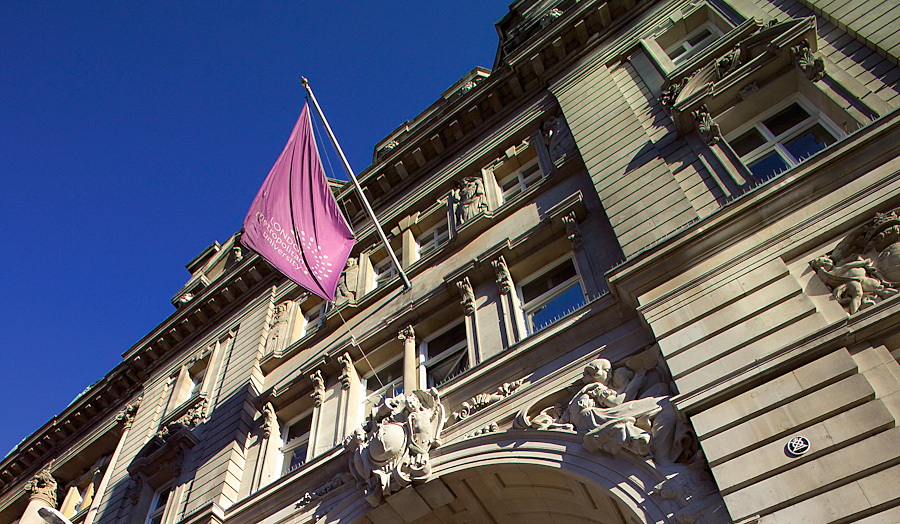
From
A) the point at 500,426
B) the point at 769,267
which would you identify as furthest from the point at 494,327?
the point at 769,267

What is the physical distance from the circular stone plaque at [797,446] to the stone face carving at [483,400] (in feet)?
18.0

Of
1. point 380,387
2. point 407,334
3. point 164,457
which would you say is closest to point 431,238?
point 407,334

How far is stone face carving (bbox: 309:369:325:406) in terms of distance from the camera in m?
18.1

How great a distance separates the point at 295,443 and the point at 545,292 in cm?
817

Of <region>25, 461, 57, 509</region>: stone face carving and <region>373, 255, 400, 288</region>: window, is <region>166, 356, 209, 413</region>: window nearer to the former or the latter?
<region>25, 461, 57, 509</region>: stone face carving

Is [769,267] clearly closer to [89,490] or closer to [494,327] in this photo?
[494,327]

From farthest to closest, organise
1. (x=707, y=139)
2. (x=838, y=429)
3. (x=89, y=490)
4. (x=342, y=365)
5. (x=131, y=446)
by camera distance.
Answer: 1. (x=89, y=490)
2. (x=131, y=446)
3. (x=342, y=365)
4. (x=707, y=139)
5. (x=838, y=429)

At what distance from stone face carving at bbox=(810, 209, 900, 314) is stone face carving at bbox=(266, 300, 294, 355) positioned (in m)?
16.7

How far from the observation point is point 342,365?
1834 centimetres

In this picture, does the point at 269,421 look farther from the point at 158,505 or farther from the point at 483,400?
the point at 483,400

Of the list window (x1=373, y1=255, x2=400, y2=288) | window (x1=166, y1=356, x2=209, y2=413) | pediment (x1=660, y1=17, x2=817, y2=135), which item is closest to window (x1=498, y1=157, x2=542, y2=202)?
window (x1=373, y1=255, x2=400, y2=288)

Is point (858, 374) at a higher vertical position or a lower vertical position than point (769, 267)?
lower

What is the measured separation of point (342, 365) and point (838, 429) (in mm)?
12862

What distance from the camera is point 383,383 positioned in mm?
18031
